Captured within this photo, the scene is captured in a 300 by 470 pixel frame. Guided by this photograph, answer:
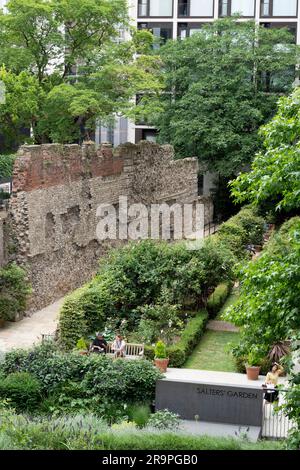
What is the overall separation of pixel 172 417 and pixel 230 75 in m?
29.6

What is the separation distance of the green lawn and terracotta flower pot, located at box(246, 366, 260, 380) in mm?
942

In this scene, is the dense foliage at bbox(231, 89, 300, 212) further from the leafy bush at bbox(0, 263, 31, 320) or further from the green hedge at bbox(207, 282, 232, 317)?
the leafy bush at bbox(0, 263, 31, 320)

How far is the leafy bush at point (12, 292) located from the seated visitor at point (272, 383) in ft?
31.6

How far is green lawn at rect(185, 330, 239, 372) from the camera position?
23.6 meters

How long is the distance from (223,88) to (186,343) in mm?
23484

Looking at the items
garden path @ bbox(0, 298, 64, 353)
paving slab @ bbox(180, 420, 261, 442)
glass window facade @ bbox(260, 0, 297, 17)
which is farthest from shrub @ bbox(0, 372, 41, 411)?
glass window facade @ bbox(260, 0, 297, 17)

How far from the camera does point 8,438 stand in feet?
43.0

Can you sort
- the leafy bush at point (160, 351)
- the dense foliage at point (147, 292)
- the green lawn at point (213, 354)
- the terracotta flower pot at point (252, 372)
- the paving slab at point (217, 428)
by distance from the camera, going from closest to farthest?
the paving slab at point (217, 428)
the terracotta flower pot at point (252, 372)
the leafy bush at point (160, 351)
the green lawn at point (213, 354)
the dense foliage at point (147, 292)

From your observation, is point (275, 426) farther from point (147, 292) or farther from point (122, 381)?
point (147, 292)

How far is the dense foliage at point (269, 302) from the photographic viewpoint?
14.9 m

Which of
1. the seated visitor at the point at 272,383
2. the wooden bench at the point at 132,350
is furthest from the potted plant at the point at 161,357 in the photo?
the seated visitor at the point at 272,383

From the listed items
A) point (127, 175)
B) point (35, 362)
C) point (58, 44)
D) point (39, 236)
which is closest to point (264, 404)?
point (35, 362)

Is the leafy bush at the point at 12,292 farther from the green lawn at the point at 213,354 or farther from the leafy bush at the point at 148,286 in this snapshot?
the green lawn at the point at 213,354
